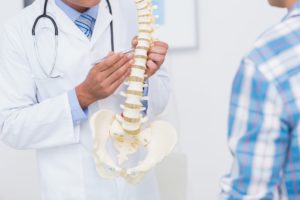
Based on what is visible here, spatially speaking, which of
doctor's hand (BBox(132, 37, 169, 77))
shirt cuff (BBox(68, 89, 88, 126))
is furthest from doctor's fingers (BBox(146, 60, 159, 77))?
shirt cuff (BBox(68, 89, 88, 126))

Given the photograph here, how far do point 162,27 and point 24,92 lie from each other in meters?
0.67

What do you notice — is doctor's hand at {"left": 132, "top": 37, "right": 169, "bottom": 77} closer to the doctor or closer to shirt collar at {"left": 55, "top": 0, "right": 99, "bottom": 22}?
the doctor

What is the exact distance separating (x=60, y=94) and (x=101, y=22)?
197 millimetres

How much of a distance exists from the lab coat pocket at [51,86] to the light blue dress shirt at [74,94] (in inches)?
1.9

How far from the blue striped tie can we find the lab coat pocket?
0.13m

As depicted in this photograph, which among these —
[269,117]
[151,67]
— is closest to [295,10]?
[269,117]

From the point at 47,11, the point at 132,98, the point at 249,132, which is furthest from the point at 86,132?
the point at 249,132

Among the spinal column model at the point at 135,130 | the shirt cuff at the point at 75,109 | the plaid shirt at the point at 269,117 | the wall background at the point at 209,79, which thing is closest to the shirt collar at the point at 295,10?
the plaid shirt at the point at 269,117

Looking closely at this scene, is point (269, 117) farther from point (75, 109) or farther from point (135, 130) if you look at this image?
point (75, 109)

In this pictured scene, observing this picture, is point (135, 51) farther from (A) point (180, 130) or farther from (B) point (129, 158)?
(A) point (180, 130)

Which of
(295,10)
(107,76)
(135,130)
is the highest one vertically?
(295,10)

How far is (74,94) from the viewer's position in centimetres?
112

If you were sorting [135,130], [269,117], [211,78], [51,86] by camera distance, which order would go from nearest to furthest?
[269,117] → [135,130] → [51,86] → [211,78]

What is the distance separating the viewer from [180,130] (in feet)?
5.74
